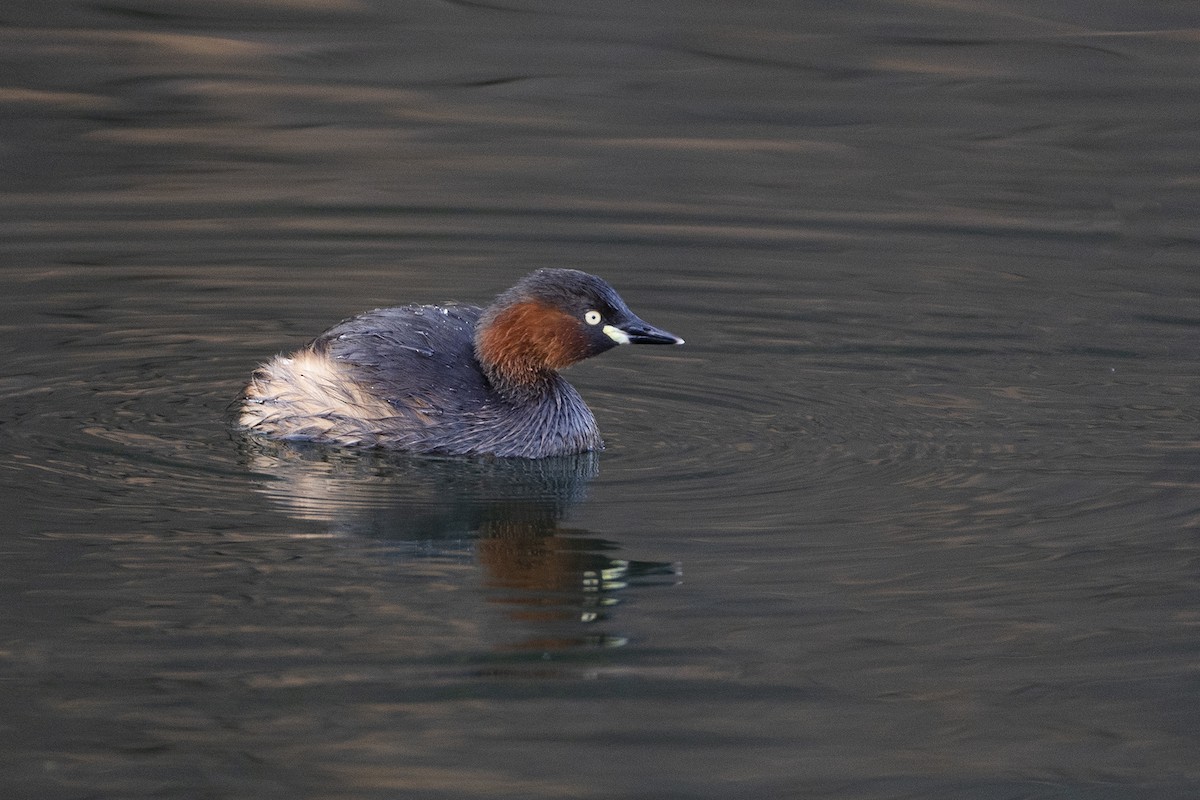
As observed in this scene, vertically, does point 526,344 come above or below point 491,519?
above

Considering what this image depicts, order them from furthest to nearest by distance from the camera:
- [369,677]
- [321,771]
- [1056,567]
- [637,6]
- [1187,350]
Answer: [637,6]
[1187,350]
[1056,567]
[369,677]
[321,771]

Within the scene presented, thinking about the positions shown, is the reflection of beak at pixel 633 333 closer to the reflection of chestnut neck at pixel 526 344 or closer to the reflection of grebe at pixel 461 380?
the reflection of grebe at pixel 461 380

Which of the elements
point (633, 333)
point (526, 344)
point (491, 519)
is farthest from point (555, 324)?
point (491, 519)

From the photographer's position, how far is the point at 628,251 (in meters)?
10.4

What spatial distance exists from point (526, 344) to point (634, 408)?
680mm

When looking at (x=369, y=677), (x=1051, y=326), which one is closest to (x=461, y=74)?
(x=1051, y=326)

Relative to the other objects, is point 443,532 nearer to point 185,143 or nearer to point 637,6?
point 185,143

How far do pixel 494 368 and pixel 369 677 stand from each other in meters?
2.60

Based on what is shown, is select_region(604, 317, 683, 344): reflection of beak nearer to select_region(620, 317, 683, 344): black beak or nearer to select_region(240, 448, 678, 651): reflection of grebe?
select_region(620, 317, 683, 344): black beak

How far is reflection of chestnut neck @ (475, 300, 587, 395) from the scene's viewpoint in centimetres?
741

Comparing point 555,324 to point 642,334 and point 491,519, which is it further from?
point 491,519

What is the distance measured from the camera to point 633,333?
7406 mm

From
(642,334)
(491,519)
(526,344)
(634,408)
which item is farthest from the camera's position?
(634,408)

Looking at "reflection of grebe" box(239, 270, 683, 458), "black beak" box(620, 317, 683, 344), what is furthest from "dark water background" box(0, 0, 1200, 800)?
"black beak" box(620, 317, 683, 344)
